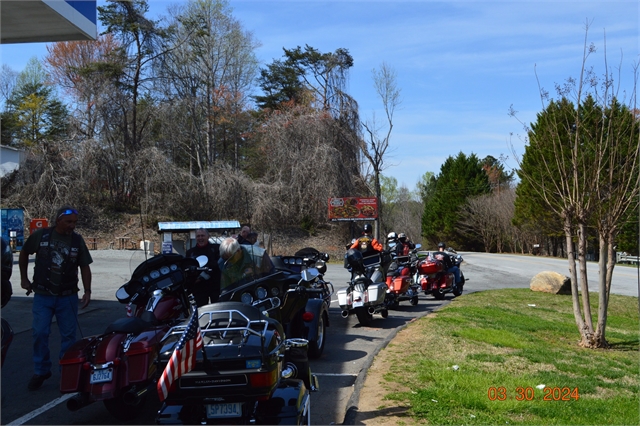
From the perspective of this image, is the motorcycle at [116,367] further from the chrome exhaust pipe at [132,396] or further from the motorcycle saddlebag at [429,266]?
the motorcycle saddlebag at [429,266]

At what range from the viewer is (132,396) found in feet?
17.5

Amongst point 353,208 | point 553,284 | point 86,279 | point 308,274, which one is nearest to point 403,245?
point 553,284

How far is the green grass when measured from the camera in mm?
5980

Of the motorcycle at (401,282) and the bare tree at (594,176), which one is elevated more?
the bare tree at (594,176)

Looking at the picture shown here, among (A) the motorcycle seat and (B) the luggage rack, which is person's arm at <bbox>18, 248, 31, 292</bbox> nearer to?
(A) the motorcycle seat

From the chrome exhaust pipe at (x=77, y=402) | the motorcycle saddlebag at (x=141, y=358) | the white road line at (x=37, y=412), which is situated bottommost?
the white road line at (x=37, y=412)

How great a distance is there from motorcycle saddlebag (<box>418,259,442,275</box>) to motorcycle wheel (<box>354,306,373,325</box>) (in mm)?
4668

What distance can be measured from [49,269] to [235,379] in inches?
152

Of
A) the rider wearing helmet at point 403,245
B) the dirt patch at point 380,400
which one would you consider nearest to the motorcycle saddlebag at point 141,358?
the dirt patch at point 380,400

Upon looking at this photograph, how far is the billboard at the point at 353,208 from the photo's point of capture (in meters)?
38.4

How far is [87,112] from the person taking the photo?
130ft

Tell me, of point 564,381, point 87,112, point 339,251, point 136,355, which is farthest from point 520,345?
point 87,112

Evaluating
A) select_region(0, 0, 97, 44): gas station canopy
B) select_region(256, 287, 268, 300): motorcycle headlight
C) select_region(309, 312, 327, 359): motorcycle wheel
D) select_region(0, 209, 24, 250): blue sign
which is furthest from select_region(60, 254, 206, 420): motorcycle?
select_region(0, 209, 24, 250): blue sign

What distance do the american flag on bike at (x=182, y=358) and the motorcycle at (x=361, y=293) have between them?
752cm
